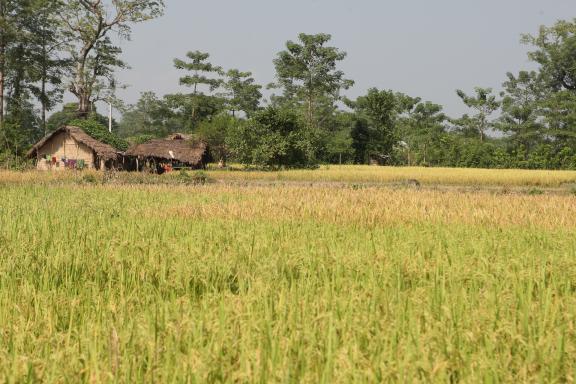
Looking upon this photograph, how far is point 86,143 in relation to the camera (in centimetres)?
3591

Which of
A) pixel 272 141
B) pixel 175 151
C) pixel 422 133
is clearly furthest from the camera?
pixel 422 133

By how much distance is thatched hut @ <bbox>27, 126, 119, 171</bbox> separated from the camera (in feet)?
120

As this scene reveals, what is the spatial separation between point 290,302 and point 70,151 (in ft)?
124

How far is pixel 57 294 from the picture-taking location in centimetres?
353

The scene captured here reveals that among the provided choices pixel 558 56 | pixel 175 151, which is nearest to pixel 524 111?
pixel 558 56

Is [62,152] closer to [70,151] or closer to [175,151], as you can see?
[70,151]

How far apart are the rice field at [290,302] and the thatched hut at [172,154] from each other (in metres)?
32.6

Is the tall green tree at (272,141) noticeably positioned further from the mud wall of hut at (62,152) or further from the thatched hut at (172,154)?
the mud wall of hut at (62,152)

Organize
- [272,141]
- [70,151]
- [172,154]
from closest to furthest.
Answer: [272,141]
[70,151]
[172,154]

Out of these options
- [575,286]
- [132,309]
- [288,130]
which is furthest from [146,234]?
[288,130]

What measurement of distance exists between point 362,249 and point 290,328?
2566 millimetres

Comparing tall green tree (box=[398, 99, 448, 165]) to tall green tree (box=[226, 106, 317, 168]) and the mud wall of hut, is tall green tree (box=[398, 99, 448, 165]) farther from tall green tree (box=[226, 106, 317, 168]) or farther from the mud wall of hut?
the mud wall of hut

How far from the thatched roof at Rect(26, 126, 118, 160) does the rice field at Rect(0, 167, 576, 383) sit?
29948 millimetres

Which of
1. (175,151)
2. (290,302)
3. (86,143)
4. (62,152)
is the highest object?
(86,143)
